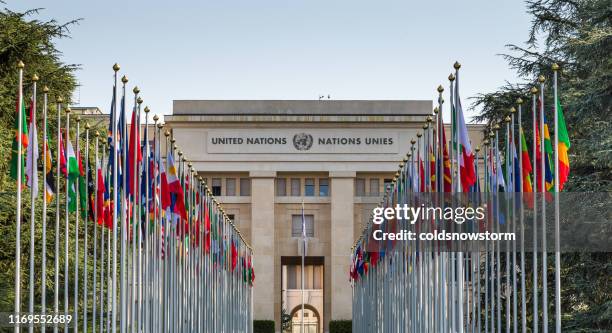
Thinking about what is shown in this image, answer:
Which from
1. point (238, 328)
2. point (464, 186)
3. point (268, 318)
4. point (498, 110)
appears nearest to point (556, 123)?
point (464, 186)

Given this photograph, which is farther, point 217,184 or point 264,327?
point 217,184

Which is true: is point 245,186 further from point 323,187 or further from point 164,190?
point 164,190

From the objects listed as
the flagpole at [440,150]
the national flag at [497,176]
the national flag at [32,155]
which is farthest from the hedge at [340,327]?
the national flag at [32,155]

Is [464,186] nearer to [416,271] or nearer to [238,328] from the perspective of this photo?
[416,271]

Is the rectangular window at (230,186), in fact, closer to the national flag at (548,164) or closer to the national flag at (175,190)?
the national flag at (175,190)

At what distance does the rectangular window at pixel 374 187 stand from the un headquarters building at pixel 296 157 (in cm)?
42

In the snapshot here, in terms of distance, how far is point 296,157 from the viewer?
7256 centimetres

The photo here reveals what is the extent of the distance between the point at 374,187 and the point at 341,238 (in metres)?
5.26

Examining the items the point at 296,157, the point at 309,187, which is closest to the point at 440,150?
the point at 296,157

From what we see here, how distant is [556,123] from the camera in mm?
20266

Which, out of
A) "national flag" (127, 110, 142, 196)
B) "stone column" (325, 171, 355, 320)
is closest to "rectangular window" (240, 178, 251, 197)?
"stone column" (325, 171, 355, 320)

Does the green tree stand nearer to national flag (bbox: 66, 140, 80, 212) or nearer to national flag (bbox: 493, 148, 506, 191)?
national flag (bbox: 66, 140, 80, 212)

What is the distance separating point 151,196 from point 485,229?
8.30m

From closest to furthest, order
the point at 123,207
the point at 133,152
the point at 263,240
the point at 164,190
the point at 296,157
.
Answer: the point at 123,207 → the point at 133,152 → the point at 164,190 → the point at 263,240 → the point at 296,157
